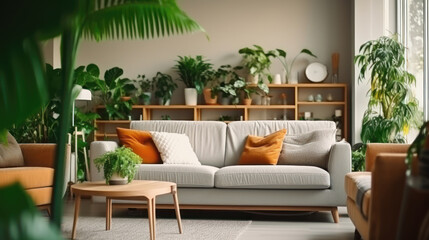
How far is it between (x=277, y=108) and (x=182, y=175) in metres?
2.98

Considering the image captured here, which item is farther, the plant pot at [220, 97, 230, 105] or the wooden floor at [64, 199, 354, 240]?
the plant pot at [220, 97, 230, 105]

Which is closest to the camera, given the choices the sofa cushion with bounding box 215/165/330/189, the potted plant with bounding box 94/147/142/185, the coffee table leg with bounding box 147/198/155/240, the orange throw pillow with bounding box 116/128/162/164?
the coffee table leg with bounding box 147/198/155/240

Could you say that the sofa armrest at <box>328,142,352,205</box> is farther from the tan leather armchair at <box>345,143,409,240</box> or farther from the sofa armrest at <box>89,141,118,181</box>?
the tan leather armchair at <box>345,143,409,240</box>

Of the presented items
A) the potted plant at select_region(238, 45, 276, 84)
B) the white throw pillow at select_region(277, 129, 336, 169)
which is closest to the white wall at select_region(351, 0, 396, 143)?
the potted plant at select_region(238, 45, 276, 84)

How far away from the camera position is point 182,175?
5.04 metres

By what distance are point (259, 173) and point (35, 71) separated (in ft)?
14.3

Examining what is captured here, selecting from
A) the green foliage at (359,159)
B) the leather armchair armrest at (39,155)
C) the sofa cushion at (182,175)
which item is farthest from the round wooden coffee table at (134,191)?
the green foliage at (359,159)

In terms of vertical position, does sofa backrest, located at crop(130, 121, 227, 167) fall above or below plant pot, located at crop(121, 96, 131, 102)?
below

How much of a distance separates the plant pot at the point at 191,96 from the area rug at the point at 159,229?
A: 2761mm

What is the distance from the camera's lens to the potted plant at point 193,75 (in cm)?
759

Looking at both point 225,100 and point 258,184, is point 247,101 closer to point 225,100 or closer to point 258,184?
point 225,100

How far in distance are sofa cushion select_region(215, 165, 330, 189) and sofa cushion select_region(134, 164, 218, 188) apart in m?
0.09

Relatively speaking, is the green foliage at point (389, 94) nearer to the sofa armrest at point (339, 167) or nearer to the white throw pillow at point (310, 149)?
the white throw pillow at point (310, 149)

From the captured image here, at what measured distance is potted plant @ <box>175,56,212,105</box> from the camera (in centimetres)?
759
